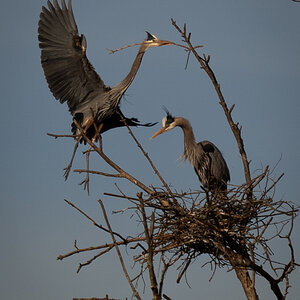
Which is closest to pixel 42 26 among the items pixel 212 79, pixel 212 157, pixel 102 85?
pixel 102 85

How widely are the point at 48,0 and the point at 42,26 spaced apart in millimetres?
429

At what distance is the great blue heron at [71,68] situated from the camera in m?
8.16

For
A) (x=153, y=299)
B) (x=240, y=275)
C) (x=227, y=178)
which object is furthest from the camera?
(x=227, y=178)

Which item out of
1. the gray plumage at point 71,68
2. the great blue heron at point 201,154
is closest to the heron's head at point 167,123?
the great blue heron at point 201,154

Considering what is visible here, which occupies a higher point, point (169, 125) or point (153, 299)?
point (169, 125)

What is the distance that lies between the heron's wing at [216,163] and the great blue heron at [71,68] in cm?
126

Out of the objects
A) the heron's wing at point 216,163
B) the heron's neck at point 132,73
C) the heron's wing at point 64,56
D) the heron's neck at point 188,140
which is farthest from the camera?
the heron's neck at point 132,73

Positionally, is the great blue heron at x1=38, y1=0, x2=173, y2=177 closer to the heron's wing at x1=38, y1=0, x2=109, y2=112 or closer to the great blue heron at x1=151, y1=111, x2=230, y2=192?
the heron's wing at x1=38, y1=0, x2=109, y2=112

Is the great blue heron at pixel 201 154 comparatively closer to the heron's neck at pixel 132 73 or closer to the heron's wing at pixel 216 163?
the heron's wing at pixel 216 163

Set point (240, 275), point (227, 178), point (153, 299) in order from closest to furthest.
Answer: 1. point (153, 299)
2. point (240, 275)
3. point (227, 178)

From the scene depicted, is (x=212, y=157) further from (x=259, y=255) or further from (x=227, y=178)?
(x=259, y=255)

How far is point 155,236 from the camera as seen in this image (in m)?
5.32

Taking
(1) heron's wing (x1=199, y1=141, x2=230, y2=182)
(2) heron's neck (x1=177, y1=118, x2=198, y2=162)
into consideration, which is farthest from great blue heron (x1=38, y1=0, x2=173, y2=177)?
(1) heron's wing (x1=199, y1=141, x2=230, y2=182)

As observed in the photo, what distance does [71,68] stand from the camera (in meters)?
8.21
